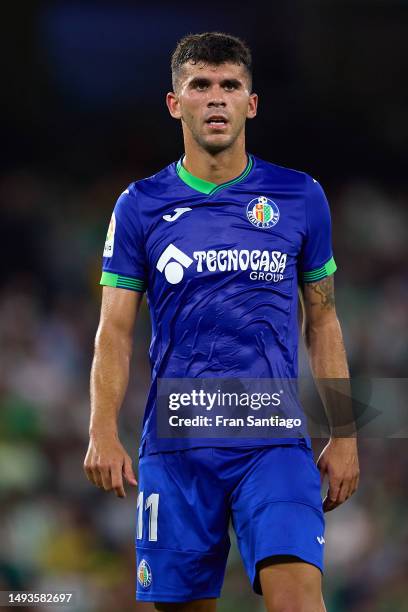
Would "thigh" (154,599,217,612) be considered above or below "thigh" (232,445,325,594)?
below

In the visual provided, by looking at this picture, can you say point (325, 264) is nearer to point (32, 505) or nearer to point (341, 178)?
point (32, 505)

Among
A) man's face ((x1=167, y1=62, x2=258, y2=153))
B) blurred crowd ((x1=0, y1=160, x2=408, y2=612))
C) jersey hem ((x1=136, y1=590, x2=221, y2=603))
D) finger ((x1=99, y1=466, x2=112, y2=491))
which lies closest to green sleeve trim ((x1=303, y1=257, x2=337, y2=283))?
man's face ((x1=167, y1=62, x2=258, y2=153))

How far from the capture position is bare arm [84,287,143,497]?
14.7 feet

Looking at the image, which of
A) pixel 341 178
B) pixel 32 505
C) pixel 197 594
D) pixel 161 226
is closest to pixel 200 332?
pixel 161 226

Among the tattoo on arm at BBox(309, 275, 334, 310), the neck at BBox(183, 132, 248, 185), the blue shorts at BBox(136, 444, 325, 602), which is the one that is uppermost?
the neck at BBox(183, 132, 248, 185)

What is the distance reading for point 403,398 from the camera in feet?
29.0

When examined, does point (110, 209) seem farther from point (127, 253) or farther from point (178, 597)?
point (178, 597)

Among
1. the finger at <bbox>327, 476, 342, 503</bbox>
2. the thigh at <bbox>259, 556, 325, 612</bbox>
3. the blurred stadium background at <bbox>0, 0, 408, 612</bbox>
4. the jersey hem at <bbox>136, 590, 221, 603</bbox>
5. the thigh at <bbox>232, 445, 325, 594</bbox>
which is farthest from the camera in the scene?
the blurred stadium background at <bbox>0, 0, 408, 612</bbox>

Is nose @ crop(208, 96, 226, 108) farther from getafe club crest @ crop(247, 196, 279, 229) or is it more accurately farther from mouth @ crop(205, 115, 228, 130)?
getafe club crest @ crop(247, 196, 279, 229)

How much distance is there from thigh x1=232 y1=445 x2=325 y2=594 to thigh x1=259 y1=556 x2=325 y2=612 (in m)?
0.03

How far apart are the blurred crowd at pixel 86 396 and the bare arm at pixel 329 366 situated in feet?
11.9

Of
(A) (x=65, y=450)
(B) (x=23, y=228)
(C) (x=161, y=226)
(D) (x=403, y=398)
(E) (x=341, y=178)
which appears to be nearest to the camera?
(C) (x=161, y=226)

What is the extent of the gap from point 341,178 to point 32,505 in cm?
626

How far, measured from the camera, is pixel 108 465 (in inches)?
176
